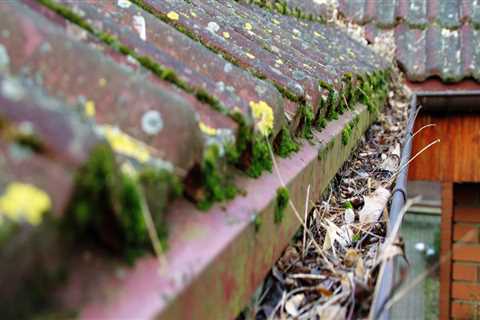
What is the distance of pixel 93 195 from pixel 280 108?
0.71 m

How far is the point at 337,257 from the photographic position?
142 cm

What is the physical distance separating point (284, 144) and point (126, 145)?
0.63 meters

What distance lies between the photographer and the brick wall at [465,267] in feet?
17.3

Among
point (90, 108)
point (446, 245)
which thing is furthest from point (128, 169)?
point (446, 245)

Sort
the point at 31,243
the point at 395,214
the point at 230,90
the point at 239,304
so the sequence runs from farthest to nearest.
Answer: the point at 395,214
the point at 230,90
the point at 239,304
the point at 31,243

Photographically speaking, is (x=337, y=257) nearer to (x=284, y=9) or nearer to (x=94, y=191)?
(x=94, y=191)

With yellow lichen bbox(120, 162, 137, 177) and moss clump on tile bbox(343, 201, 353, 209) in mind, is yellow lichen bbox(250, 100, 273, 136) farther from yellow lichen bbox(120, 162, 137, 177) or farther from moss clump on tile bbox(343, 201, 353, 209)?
moss clump on tile bbox(343, 201, 353, 209)

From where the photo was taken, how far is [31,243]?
1.79 ft

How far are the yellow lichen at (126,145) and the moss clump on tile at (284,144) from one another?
565mm

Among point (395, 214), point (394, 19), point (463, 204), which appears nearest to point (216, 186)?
point (395, 214)

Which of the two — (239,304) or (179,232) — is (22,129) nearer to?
(179,232)

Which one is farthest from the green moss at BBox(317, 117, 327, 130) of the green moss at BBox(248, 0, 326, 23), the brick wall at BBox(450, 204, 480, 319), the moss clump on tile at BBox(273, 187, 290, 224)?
the brick wall at BBox(450, 204, 480, 319)

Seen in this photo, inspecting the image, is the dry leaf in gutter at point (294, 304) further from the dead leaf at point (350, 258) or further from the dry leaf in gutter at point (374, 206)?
the dry leaf in gutter at point (374, 206)

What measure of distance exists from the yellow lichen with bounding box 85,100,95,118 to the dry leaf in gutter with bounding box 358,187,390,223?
1.04m
